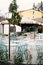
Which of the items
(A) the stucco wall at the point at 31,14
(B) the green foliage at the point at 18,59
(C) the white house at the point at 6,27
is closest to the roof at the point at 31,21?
(A) the stucco wall at the point at 31,14

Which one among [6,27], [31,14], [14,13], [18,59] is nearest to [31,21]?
[31,14]

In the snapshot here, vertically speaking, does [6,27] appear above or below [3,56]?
above

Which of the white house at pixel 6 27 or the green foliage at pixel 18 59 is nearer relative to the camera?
the green foliage at pixel 18 59

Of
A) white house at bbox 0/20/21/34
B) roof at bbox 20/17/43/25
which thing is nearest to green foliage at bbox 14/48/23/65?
white house at bbox 0/20/21/34

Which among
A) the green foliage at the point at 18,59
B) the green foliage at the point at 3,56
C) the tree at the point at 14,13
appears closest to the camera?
the green foliage at the point at 18,59

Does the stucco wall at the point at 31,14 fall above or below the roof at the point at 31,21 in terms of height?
above

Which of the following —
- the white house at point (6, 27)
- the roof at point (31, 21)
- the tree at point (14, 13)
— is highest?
the tree at point (14, 13)

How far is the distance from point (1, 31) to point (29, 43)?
0.74 meters

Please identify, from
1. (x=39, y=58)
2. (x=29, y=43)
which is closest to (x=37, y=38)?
(x=29, y=43)

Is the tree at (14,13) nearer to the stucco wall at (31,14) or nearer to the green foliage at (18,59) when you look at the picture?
the stucco wall at (31,14)

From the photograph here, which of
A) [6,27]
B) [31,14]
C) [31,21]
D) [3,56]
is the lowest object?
[3,56]

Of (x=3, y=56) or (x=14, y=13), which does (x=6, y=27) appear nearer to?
(x=14, y=13)

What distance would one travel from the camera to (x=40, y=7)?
538cm

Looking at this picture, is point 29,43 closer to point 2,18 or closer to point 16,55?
point 16,55
